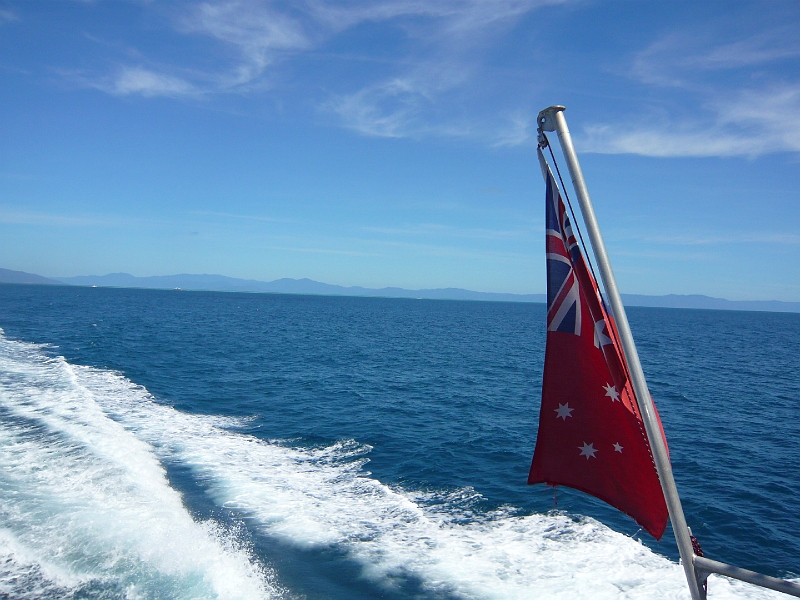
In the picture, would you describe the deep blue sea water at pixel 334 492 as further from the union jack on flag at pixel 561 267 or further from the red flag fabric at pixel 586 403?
the union jack on flag at pixel 561 267

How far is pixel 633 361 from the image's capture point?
4.87 meters

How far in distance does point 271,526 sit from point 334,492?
3.30m

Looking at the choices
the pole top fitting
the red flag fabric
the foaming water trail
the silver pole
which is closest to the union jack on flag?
the red flag fabric

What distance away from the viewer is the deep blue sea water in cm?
1334

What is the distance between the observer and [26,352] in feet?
148

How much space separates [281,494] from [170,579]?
5.82 meters

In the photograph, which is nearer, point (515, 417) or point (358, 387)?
point (515, 417)

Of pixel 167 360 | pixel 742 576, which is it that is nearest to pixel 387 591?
pixel 742 576

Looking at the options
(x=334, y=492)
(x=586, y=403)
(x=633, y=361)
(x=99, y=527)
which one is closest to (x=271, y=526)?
(x=334, y=492)

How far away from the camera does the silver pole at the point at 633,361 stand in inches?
188

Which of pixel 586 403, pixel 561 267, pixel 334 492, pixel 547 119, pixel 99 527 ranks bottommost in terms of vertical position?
pixel 334 492

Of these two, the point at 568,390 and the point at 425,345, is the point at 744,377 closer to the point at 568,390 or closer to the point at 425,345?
the point at 425,345

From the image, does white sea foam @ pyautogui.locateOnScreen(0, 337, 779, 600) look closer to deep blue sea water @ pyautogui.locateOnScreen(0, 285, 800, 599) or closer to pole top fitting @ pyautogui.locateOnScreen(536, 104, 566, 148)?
deep blue sea water @ pyautogui.locateOnScreen(0, 285, 800, 599)

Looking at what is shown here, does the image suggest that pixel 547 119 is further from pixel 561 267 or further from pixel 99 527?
pixel 99 527
